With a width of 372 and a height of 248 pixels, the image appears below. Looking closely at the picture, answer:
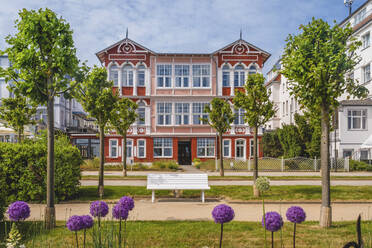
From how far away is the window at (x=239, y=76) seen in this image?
33.0 m

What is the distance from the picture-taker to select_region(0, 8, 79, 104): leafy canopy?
24.3ft

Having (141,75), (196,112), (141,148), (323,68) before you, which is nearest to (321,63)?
(323,68)

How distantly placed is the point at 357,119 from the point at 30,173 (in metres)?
29.2

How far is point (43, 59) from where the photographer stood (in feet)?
25.2

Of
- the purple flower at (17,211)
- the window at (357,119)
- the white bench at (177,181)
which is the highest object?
the window at (357,119)

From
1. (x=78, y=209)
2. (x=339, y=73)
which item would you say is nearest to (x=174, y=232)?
(x=78, y=209)

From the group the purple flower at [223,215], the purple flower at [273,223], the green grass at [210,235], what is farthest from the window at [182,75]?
the purple flower at [273,223]

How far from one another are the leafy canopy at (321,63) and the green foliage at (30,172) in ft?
27.3

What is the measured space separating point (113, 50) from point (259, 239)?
29489 mm

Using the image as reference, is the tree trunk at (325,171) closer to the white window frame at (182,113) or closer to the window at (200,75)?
the white window frame at (182,113)

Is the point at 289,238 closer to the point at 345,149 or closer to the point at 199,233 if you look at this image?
the point at 199,233

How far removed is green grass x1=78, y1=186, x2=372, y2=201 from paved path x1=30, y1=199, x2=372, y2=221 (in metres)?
0.72

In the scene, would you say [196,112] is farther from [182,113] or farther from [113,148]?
[113,148]

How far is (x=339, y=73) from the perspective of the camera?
27.2 feet
